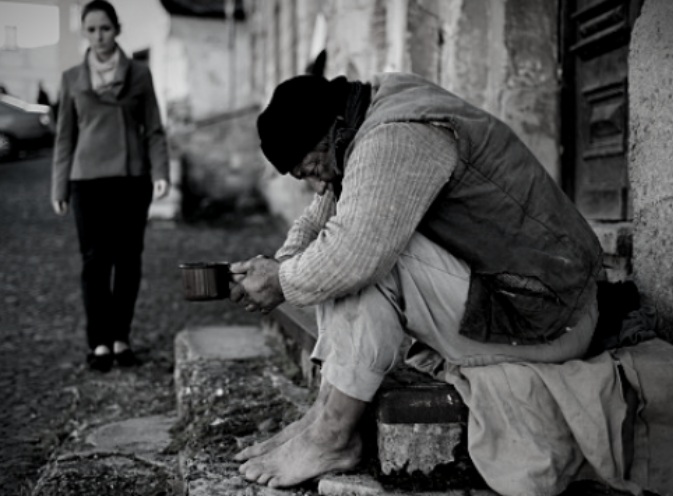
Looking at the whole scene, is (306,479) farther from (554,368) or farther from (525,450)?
(554,368)

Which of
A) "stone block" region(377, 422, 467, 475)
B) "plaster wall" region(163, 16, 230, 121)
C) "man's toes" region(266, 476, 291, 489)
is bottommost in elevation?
"man's toes" region(266, 476, 291, 489)

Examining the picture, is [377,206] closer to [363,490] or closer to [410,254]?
[410,254]

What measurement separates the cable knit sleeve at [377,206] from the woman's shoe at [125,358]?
2.27 metres

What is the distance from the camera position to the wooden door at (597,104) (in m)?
3.06

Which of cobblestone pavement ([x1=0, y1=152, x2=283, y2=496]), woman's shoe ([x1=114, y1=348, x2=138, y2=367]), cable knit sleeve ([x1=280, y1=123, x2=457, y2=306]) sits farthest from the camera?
woman's shoe ([x1=114, y1=348, x2=138, y2=367])

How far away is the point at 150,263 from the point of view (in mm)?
7414

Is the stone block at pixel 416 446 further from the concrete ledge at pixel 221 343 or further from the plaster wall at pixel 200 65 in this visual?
the plaster wall at pixel 200 65

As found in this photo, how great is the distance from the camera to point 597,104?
3.31 metres

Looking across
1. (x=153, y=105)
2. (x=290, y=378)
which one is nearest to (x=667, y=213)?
(x=290, y=378)

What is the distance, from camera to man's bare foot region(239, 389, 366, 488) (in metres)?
1.94

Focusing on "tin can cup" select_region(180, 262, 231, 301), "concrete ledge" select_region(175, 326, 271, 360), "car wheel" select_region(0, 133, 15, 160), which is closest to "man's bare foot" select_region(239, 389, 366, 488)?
"tin can cup" select_region(180, 262, 231, 301)

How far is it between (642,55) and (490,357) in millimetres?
1209

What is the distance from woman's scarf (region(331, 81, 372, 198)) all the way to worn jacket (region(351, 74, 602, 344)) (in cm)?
→ 6

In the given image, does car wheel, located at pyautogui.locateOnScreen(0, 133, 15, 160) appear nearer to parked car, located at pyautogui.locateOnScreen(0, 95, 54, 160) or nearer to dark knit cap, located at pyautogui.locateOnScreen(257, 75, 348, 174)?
parked car, located at pyautogui.locateOnScreen(0, 95, 54, 160)
